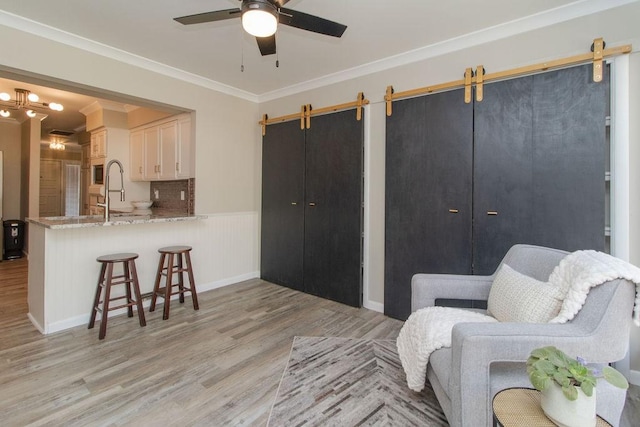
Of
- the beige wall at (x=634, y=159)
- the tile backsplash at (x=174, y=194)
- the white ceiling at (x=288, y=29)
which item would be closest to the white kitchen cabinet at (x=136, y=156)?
the tile backsplash at (x=174, y=194)

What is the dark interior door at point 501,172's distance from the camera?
2406 mm

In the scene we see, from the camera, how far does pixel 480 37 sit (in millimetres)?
2629

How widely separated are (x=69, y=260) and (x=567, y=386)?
362 cm

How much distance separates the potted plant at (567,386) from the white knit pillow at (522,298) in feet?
1.57

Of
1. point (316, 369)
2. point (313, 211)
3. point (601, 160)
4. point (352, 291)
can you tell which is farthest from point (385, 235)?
point (601, 160)

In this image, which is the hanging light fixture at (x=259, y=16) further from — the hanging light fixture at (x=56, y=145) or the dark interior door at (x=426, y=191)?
the hanging light fixture at (x=56, y=145)

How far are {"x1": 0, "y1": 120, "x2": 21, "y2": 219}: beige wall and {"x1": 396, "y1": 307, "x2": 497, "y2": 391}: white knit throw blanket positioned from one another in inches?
294

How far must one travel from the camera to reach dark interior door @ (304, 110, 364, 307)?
11.2 feet

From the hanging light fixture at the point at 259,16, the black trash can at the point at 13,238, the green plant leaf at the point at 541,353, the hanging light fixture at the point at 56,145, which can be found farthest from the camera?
the hanging light fixture at the point at 56,145

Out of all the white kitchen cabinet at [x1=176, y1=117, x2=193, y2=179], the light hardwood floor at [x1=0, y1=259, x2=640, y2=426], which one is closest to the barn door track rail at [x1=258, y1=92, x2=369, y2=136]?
the white kitchen cabinet at [x1=176, y1=117, x2=193, y2=179]

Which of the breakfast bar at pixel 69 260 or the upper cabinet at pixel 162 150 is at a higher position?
the upper cabinet at pixel 162 150

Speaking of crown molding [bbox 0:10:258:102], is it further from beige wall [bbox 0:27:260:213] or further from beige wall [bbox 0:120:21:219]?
beige wall [bbox 0:120:21:219]

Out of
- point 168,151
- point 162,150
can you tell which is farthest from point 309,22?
point 162,150

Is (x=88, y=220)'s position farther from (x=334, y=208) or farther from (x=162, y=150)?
(x=334, y=208)
